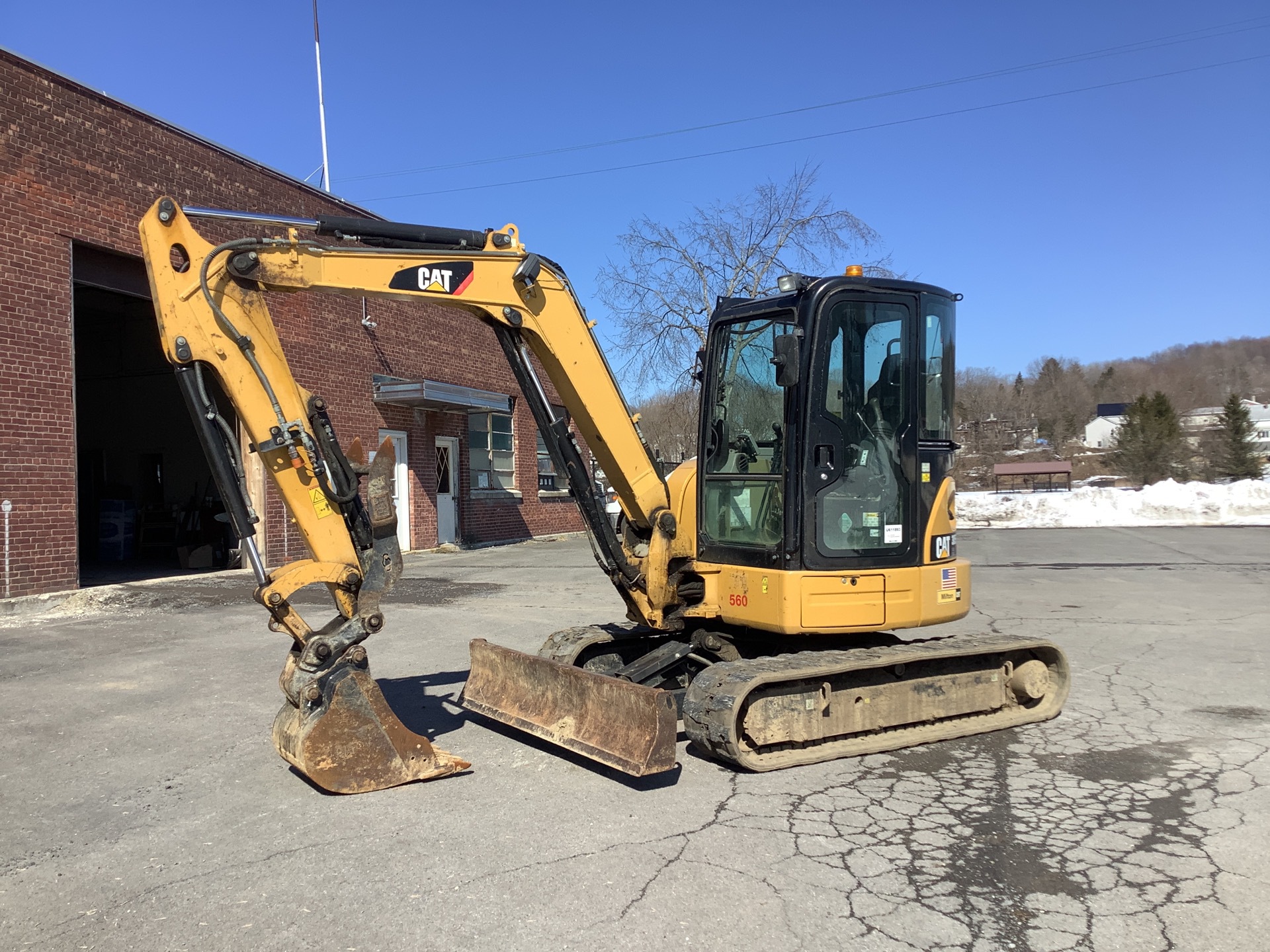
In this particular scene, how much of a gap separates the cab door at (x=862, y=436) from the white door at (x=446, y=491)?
50.5 feet

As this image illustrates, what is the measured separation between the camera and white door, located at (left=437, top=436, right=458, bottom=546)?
20609 mm

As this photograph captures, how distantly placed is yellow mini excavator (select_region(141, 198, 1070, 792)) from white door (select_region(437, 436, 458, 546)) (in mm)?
13923

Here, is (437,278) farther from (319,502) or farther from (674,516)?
(674,516)

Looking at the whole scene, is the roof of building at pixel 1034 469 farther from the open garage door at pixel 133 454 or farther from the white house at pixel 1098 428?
the white house at pixel 1098 428

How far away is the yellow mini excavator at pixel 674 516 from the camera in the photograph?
5059mm

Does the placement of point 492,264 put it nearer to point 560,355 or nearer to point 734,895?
point 560,355

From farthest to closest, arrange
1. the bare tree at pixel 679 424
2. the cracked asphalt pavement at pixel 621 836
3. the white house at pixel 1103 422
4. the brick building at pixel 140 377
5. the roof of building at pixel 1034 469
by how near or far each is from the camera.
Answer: the white house at pixel 1103 422, the roof of building at pixel 1034 469, the bare tree at pixel 679 424, the brick building at pixel 140 377, the cracked asphalt pavement at pixel 621 836

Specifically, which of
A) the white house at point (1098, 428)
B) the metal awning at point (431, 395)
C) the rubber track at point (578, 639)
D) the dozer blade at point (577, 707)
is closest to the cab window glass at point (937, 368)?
the rubber track at point (578, 639)

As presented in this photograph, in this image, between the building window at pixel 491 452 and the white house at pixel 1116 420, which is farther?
the white house at pixel 1116 420

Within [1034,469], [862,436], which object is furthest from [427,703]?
[1034,469]

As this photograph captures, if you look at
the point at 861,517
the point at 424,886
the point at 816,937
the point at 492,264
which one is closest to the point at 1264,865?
the point at 816,937

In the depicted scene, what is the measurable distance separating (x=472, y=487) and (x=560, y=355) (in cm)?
1609

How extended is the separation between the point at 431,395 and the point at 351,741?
45.2ft

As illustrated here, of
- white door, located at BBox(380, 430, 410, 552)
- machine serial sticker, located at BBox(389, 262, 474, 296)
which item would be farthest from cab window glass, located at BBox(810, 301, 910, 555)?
white door, located at BBox(380, 430, 410, 552)
